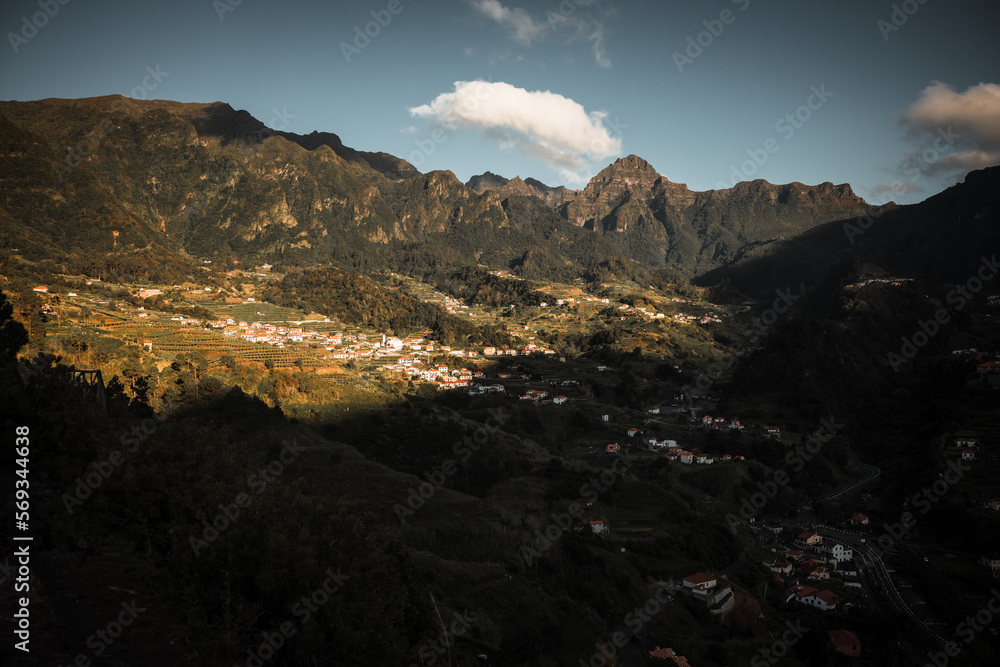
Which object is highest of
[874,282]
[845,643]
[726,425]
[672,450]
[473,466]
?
[874,282]

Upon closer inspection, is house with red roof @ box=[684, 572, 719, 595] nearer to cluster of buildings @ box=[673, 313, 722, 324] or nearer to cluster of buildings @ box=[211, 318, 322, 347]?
cluster of buildings @ box=[211, 318, 322, 347]

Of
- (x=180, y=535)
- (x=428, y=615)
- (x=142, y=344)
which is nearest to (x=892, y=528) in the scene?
(x=428, y=615)

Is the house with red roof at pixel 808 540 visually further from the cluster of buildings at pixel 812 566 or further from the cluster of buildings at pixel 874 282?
the cluster of buildings at pixel 874 282

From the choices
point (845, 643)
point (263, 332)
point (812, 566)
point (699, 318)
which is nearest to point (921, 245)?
point (699, 318)

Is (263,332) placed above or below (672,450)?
above

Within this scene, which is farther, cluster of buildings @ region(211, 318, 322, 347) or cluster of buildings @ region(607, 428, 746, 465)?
cluster of buildings @ region(211, 318, 322, 347)

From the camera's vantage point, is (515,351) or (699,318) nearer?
(515,351)

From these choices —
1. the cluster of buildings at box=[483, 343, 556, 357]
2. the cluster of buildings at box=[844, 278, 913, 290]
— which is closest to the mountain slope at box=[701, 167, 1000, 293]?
the cluster of buildings at box=[844, 278, 913, 290]

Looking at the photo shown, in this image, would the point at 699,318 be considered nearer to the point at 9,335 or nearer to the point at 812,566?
the point at 812,566

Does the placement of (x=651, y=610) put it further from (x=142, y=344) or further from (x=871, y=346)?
(x=871, y=346)

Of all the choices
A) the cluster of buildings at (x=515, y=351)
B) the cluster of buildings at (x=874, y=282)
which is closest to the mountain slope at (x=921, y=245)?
the cluster of buildings at (x=874, y=282)

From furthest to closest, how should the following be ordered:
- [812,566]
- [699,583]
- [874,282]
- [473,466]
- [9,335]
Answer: [874,282] → [473,466] → [812,566] → [699,583] → [9,335]
